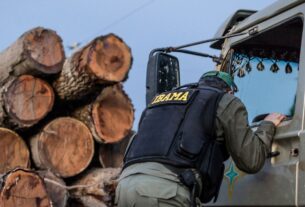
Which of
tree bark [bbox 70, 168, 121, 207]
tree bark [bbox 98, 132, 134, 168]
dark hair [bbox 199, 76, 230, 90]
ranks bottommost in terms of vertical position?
tree bark [bbox 70, 168, 121, 207]

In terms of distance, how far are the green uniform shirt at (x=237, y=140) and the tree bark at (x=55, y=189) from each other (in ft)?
9.23

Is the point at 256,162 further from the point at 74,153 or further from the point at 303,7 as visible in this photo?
the point at 74,153

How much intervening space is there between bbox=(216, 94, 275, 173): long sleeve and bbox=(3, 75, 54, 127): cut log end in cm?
353

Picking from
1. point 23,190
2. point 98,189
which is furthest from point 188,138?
point 98,189

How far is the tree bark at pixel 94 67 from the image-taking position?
6078 mm

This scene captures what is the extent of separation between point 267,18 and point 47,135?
3471mm

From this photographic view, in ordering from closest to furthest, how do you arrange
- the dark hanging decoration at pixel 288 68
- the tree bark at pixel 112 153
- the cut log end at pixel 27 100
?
the dark hanging decoration at pixel 288 68, the cut log end at pixel 27 100, the tree bark at pixel 112 153

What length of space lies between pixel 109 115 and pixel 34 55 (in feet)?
3.52

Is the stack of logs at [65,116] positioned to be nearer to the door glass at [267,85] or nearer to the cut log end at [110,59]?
the cut log end at [110,59]

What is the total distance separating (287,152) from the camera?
274 cm

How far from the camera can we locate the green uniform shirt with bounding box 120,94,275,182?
2777mm

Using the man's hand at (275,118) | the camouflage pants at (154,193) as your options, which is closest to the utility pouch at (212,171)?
the camouflage pants at (154,193)

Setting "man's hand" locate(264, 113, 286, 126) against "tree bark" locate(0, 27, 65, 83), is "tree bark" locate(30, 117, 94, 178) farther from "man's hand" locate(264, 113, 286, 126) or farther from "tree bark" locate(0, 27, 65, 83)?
"man's hand" locate(264, 113, 286, 126)

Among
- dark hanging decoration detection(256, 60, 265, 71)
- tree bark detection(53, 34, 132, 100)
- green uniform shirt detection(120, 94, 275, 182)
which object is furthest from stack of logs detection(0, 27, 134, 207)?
green uniform shirt detection(120, 94, 275, 182)
